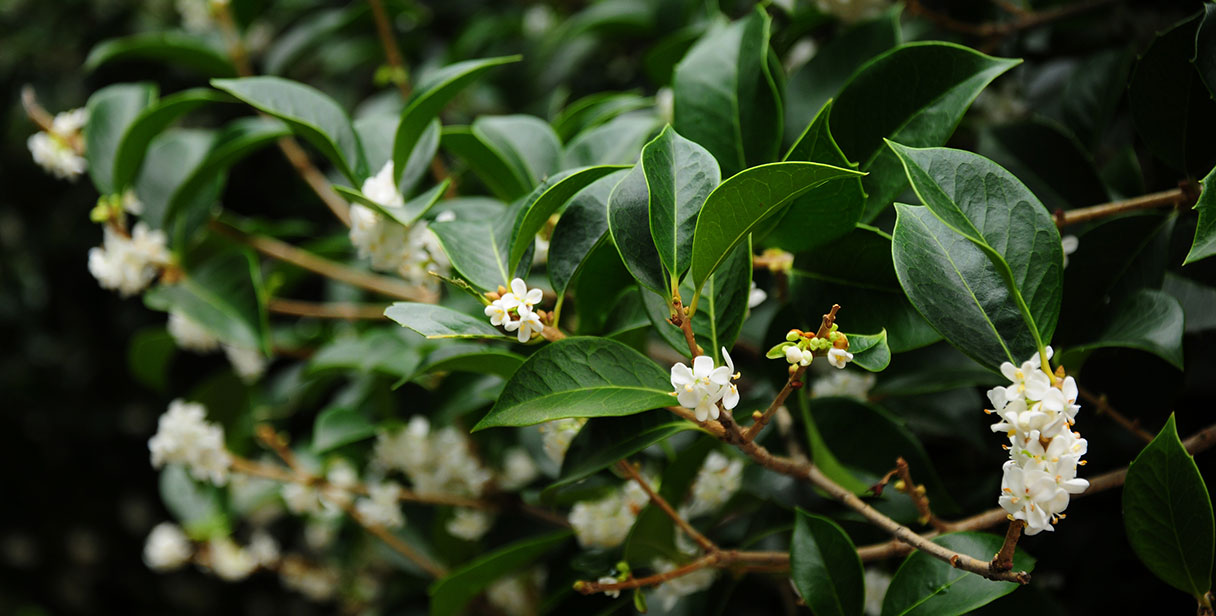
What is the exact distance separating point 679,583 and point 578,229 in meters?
0.36

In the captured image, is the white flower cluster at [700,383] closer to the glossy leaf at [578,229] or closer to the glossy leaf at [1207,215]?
the glossy leaf at [578,229]

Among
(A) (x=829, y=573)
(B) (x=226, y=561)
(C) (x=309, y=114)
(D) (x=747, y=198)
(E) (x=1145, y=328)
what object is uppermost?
(C) (x=309, y=114)

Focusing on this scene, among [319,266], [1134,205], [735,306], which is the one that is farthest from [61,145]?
[1134,205]

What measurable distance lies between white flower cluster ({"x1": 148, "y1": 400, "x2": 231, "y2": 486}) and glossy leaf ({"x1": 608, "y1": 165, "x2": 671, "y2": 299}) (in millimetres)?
721

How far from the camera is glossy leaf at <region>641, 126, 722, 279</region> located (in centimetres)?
55

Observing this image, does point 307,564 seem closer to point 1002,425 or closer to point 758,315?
point 758,315

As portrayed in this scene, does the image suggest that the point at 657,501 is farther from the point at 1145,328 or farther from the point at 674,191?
the point at 1145,328

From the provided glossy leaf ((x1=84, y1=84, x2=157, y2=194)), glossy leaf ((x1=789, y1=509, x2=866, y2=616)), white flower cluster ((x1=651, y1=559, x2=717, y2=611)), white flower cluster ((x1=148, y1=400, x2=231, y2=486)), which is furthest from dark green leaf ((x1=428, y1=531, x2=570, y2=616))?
glossy leaf ((x1=84, y1=84, x2=157, y2=194))

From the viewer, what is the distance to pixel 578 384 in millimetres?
562

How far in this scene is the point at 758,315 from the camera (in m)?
0.92

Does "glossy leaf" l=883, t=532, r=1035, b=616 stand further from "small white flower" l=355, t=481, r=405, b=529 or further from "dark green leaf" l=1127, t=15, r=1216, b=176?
"small white flower" l=355, t=481, r=405, b=529

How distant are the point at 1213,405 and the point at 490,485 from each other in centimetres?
88

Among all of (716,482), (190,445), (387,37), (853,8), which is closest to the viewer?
(716,482)

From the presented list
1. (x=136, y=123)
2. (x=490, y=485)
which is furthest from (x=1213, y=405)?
(x=136, y=123)
